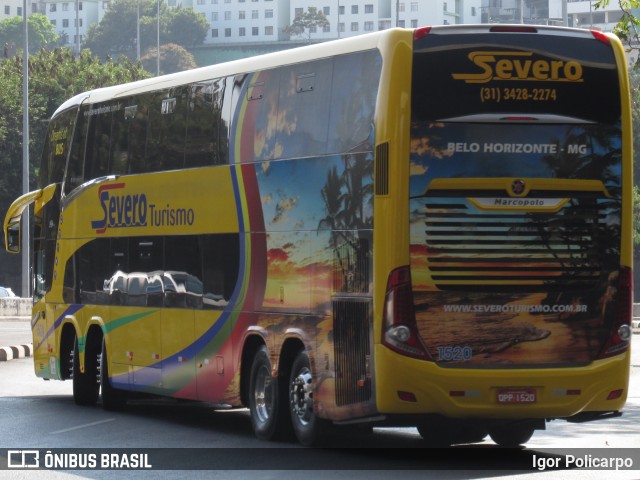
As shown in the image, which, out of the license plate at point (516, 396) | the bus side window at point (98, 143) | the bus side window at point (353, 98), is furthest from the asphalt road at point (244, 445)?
the bus side window at point (98, 143)

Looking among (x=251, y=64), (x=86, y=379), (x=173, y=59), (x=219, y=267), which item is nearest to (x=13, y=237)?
(x=86, y=379)

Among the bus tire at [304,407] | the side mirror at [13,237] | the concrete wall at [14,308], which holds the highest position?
the side mirror at [13,237]

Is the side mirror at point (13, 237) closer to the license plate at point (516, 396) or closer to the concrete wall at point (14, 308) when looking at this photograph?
the license plate at point (516, 396)

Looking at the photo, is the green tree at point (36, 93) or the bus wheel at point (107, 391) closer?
the bus wheel at point (107, 391)

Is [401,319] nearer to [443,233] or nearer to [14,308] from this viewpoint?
[443,233]

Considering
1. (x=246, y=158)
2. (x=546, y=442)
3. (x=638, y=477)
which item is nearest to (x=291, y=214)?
(x=246, y=158)

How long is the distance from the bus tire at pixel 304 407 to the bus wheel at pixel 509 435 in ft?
5.14

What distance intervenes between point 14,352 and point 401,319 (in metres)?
18.4

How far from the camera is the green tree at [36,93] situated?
74.2 meters

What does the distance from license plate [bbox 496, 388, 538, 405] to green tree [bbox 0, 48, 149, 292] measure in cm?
6211

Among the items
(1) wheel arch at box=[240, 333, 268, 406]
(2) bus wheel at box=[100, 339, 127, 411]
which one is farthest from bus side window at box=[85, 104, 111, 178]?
(1) wheel arch at box=[240, 333, 268, 406]

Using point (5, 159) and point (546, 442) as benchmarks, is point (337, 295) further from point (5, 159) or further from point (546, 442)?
point (5, 159)

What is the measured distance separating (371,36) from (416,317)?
93.7 inches

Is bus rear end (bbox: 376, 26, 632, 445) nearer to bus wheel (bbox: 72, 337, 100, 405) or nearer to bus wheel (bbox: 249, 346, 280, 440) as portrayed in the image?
bus wheel (bbox: 249, 346, 280, 440)
